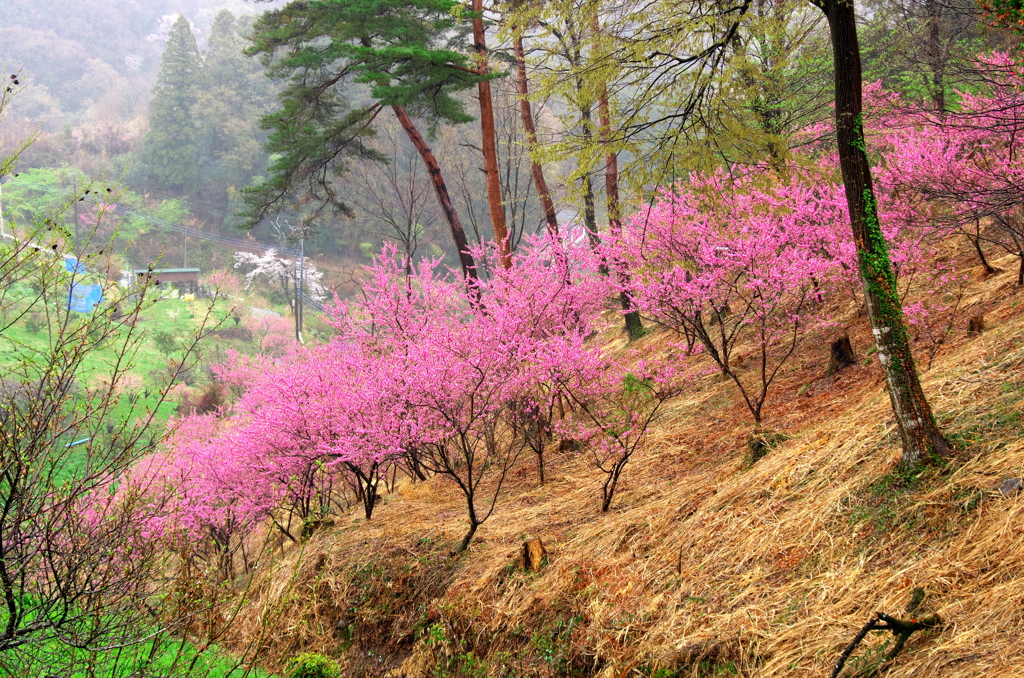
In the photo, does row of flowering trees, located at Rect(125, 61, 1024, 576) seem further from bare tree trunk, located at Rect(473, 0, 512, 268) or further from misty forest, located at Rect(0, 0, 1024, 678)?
bare tree trunk, located at Rect(473, 0, 512, 268)

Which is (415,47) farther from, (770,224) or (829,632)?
(829,632)

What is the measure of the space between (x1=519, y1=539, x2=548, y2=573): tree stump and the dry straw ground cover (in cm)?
13

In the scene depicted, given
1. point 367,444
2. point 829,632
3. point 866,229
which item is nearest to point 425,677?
point 367,444

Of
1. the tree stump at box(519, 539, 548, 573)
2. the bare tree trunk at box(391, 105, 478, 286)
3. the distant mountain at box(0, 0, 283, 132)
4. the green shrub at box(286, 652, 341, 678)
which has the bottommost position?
the green shrub at box(286, 652, 341, 678)

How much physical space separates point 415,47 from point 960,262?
313 inches

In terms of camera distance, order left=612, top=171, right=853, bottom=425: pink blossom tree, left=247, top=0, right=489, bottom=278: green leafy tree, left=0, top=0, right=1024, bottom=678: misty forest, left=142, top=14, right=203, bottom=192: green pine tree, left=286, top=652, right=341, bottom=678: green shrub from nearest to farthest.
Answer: left=0, top=0, right=1024, bottom=678: misty forest → left=286, top=652, right=341, bottom=678: green shrub → left=612, top=171, right=853, bottom=425: pink blossom tree → left=247, top=0, right=489, bottom=278: green leafy tree → left=142, top=14, right=203, bottom=192: green pine tree

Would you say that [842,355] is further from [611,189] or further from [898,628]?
[611,189]

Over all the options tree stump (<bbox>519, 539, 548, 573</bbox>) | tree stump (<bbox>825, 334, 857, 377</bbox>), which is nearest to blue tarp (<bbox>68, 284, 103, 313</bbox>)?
tree stump (<bbox>519, 539, 548, 573</bbox>)

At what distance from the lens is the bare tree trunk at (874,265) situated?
376 cm

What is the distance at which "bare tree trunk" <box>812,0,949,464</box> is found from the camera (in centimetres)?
A: 376

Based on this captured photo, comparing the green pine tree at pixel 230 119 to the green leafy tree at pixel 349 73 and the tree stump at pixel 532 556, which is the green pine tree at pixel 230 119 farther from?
the tree stump at pixel 532 556

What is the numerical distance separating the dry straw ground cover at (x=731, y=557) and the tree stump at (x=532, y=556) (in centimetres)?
13

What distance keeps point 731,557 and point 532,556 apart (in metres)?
1.62

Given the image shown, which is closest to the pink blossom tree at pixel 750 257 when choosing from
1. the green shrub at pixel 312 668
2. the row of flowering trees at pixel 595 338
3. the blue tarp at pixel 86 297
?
the row of flowering trees at pixel 595 338
